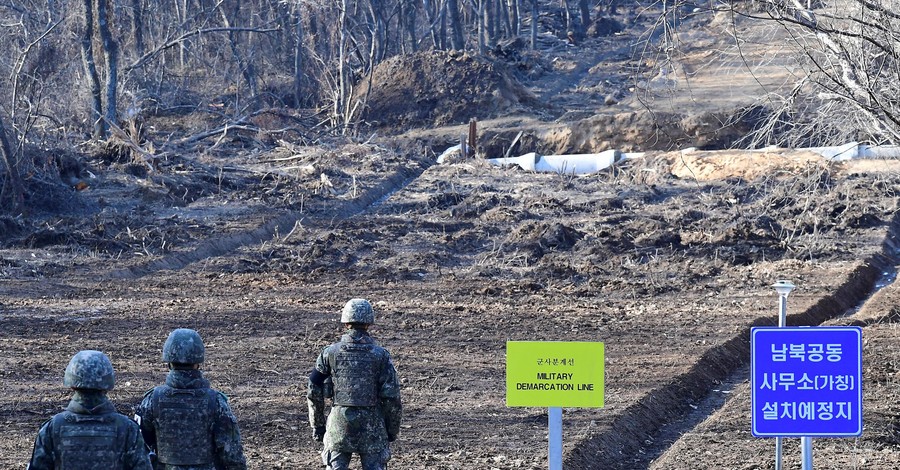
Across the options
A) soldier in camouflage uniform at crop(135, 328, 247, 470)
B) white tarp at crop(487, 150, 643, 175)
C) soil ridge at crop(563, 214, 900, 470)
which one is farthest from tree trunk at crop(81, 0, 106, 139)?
soldier in camouflage uniform at crop(135, 328, 247, 470)

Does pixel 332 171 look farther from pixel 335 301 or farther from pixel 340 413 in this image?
pixel 340 413

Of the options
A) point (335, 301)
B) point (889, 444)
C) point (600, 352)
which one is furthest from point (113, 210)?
point (600, 352)

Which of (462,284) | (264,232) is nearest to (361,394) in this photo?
(462,284)

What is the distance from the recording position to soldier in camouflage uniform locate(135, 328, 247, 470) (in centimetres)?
480

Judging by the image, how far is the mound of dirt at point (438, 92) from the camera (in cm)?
4178

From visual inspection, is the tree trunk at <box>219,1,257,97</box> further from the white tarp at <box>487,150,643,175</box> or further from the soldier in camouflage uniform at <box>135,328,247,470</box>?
the soldier in camouflage uniform at <box>135,328,247,470</box>

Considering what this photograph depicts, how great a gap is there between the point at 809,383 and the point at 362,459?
2.52 metres

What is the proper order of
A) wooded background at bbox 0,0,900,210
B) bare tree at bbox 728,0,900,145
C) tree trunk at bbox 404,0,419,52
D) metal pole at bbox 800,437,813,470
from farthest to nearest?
tree trunk at bbox 404,0,419,52
wooded background at bbox 0,0,900,210
bare tree at bbox 728,0,900,145
metal pole at bbox 800,437,813,470

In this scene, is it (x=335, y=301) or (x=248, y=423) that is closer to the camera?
(x=248, y=423)

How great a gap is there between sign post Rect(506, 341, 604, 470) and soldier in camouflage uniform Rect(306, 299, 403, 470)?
1361 mm

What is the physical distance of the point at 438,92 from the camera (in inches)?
1676

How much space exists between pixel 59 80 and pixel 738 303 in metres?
23.1

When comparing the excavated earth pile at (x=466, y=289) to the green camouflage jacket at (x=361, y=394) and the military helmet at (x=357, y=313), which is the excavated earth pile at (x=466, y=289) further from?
the military helmet at (x=357, y=313)

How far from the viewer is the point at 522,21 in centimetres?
7169
